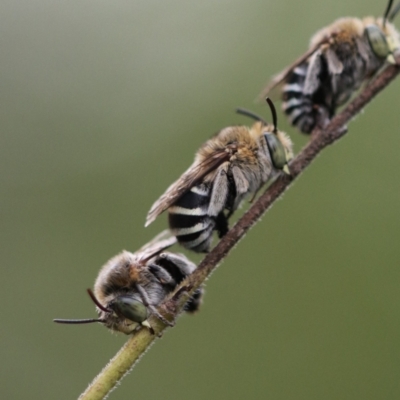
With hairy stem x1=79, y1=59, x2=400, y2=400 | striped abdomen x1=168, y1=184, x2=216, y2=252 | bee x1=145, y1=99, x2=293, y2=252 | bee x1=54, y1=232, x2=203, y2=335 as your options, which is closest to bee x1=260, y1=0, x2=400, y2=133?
bee x1=145, y1=99, x2=293, y2=252

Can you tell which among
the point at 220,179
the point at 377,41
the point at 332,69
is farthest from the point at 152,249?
the point at 377,41

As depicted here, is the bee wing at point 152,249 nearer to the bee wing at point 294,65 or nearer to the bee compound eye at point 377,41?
the bee wing at point 294,65

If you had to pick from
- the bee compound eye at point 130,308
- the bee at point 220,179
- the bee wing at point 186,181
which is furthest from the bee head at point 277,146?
the bee compound eye at point 130,308

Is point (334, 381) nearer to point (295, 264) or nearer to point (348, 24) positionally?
point (295, 264)

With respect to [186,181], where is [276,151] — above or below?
above

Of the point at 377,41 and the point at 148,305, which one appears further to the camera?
the point at 377,41

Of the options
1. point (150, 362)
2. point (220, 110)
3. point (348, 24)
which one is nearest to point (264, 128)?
point (348, 24)

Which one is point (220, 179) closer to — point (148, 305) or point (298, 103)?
point (148, 305)
